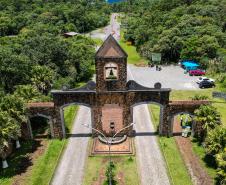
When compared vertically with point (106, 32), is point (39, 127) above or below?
below

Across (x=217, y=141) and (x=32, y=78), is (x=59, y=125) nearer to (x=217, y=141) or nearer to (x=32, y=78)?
(x=32, y=78)

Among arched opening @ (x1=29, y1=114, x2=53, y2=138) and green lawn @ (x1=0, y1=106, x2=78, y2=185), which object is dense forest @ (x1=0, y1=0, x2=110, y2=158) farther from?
arched opening @ (x1=29, y1=114, x2=53, y2=138)

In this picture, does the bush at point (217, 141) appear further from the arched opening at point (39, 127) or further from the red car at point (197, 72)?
the red car at point (197, 72)

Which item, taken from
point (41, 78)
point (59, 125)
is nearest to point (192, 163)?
point (59, 125)

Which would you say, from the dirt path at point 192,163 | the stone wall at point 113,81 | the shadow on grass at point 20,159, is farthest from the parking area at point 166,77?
the shadow on grass at point 20,159

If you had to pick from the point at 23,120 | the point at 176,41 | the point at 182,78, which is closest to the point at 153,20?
the point at 176,41

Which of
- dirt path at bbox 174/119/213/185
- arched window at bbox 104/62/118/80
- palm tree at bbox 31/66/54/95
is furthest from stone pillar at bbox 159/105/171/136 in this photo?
palm tree at bbox 31/66/54/95

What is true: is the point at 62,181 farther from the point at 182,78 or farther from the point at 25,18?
the point at 25,18
